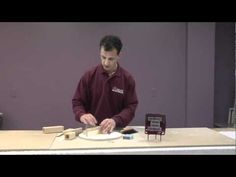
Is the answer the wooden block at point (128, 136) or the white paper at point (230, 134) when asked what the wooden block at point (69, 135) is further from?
the white paper at point (230, 134)

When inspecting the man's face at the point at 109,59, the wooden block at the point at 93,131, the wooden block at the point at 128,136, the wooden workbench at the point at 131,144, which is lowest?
the wooden workbench at the point at 131,144

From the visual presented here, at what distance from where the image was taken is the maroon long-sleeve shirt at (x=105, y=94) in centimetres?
170

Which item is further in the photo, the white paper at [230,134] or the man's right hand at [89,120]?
the man's right hand at [89,120]

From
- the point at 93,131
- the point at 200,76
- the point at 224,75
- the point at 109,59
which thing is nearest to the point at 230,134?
the point at 93,131

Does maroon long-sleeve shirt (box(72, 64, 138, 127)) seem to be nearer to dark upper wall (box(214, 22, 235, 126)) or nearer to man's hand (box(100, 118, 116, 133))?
man's hand (box(100, 118, 116, 133))

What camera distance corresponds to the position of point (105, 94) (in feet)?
5.57

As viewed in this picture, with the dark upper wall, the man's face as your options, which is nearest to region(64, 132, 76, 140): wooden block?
the man's face

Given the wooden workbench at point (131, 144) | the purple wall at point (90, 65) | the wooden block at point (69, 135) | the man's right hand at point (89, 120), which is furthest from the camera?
the purple wall at point (90, 65)

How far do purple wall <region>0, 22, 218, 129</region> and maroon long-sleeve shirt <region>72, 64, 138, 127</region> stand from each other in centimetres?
158

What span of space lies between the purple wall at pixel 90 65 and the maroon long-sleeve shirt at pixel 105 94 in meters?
1.58

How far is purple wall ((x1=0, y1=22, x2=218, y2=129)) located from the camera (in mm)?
3268

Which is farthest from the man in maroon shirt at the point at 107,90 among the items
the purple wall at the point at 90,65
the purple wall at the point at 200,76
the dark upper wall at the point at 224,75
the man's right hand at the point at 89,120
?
the dark upper wall at the point at 224,75
